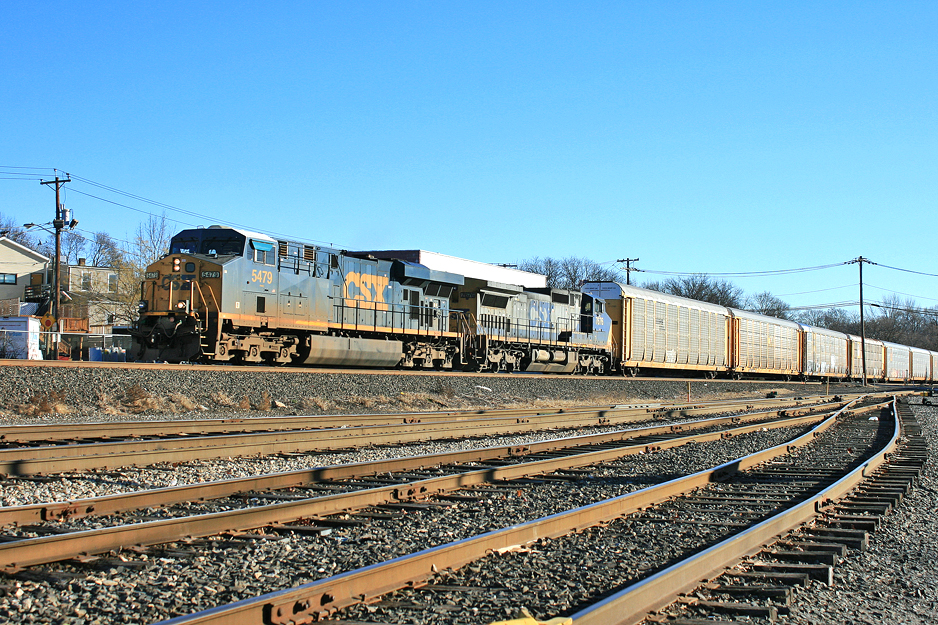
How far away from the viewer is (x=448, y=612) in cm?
374

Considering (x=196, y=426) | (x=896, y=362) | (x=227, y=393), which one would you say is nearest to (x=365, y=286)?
(x=227, y=393)

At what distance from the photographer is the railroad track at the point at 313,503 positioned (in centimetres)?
→ 459

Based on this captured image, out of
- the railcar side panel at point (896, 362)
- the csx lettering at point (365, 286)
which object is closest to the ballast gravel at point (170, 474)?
the csx lettering at point (365, 286)

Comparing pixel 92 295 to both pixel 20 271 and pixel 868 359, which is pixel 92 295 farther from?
pixel 868 359

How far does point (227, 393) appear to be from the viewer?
632 inches

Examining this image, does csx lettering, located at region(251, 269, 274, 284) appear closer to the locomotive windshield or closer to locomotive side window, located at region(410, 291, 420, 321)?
the locomotive windshield

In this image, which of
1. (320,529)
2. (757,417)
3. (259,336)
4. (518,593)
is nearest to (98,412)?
(259,336)

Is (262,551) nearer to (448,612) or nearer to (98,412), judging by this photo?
(448,612)

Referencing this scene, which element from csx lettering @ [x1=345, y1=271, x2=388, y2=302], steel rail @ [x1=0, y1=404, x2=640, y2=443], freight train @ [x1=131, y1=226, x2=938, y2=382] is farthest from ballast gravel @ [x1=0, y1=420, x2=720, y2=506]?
csx lettering @ [x1=345, y1=271, x2=388, y2=302]

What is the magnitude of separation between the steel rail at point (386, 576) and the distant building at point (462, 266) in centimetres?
3362

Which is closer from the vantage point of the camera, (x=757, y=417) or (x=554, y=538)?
(x=554, y=538)

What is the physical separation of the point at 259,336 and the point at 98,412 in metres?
4.54

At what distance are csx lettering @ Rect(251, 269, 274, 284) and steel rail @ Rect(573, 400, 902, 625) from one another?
44.8 feet

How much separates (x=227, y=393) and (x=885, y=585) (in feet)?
44.7
